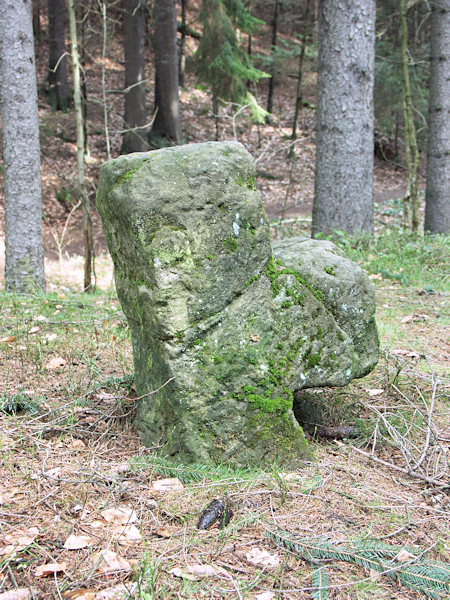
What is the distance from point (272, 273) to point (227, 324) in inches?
16.7

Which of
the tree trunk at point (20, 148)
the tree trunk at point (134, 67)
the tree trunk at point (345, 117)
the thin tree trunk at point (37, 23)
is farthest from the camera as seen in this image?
the thin tree trunk at point (37, 23)

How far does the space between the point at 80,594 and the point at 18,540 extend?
1.35 feet

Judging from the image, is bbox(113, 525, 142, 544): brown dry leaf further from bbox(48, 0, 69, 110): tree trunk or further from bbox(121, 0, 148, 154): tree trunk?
bbox(48, 0, 69, 110): tree trunk

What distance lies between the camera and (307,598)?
1.97m

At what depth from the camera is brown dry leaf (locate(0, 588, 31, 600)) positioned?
1.85 meters

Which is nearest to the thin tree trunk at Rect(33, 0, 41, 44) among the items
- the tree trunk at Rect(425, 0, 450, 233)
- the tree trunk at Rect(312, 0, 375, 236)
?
the tree trunk at Rect(425, 0, 450, 233)

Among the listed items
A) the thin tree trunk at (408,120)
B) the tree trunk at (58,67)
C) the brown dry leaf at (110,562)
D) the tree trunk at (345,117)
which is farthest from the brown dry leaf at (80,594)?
the tree trunk at (58,67)

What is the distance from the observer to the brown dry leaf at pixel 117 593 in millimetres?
1877

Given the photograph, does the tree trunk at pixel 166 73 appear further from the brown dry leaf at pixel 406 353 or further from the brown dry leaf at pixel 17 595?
the brown dry leaf at pixel 17 595

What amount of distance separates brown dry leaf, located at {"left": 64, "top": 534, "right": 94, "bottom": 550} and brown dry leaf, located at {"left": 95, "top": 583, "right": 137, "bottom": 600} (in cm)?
27

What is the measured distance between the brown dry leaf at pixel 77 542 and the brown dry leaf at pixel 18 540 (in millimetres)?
144

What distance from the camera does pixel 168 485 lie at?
8.61ft

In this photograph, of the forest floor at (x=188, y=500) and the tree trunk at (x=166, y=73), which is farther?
the tree trunk at (x=166, y=73)

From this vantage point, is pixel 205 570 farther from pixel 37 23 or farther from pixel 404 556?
pixel 37 23
